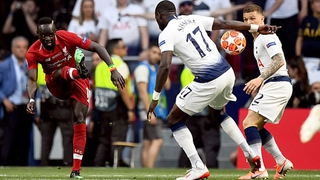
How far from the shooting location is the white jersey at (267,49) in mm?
11831

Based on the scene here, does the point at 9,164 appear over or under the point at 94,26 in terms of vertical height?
under

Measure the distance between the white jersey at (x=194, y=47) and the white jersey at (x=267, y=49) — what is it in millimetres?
863

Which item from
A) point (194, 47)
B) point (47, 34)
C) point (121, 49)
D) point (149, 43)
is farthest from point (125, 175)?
point (149, 43)

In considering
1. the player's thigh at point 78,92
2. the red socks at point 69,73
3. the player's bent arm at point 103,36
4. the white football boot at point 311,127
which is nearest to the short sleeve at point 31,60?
the red socks at point 69,73

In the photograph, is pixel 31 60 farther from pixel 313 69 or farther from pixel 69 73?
pixel 313 69

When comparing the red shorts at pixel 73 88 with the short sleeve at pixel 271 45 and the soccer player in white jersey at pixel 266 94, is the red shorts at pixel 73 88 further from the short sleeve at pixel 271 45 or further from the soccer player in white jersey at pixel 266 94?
the short sleeve at pixel 271 45

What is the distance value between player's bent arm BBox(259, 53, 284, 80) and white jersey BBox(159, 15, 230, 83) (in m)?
0.57

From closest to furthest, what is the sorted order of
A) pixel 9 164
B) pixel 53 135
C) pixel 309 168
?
pixel 309 168 → pixel 53 135 → pixel 9 164

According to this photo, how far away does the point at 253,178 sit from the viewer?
11625 mm

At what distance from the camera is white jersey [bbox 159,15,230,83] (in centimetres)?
1109

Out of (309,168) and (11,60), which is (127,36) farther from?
(309,168)

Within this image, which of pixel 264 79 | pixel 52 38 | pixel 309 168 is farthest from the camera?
pixel 309 168

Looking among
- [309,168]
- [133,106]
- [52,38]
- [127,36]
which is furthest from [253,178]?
[127,36]

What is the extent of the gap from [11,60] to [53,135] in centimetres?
189
